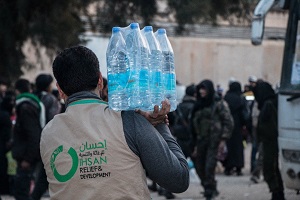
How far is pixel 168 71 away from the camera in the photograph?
4285 millimetres

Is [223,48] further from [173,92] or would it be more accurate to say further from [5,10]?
[173,92]

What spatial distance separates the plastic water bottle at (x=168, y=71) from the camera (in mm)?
4262

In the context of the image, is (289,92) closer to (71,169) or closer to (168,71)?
(168,71)

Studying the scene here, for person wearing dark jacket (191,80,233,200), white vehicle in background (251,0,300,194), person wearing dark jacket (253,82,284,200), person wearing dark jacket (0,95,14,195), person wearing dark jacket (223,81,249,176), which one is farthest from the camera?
person wearing dark jacket (223,81,249,176)

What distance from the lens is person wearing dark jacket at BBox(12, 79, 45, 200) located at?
432 inches

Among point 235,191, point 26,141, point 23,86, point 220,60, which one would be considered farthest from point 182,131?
point 220,60

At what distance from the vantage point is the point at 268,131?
41.2 ft

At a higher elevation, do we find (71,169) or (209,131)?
(71,169)

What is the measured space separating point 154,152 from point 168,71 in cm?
46

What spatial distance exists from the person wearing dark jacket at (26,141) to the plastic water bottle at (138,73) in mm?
6880

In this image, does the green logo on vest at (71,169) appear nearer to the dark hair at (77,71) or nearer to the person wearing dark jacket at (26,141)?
the dark hair at (77,71)

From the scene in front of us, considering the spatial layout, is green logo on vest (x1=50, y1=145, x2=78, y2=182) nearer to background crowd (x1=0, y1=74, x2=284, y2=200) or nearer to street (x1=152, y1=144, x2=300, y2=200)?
background crowd (x1=0, y1=74, x2=284, y2=200)

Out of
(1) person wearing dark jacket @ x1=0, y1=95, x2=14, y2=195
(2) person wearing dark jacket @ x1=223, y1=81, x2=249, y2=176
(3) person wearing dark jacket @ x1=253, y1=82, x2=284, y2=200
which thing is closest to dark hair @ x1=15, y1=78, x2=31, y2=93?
(1) person wearing dark jacket @ x1=0, y1=95, x2=14, y2=195

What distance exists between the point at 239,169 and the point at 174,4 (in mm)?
3682
